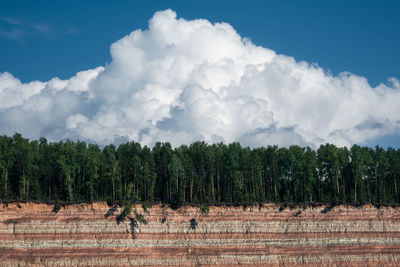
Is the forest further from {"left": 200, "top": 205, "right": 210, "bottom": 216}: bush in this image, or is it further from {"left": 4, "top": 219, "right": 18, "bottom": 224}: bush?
{"left": 4, "top": 219, "right": 18, "bottom": 224}: bush

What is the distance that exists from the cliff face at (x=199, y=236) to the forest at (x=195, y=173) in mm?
3051

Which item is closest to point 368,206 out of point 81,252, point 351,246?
point 351,246

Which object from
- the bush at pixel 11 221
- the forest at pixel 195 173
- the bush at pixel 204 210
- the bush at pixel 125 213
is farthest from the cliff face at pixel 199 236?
the forest at pixel 195 173

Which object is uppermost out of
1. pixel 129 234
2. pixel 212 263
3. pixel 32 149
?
pixel 32 149

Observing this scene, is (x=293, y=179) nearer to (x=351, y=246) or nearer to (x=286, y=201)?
(x=286, y=201)

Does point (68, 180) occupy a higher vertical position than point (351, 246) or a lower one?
higher

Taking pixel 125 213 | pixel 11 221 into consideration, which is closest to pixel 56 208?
pixel 11 221

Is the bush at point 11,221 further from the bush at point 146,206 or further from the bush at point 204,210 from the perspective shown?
the bush at point 204,210

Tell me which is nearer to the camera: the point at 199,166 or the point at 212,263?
the point at 212,263

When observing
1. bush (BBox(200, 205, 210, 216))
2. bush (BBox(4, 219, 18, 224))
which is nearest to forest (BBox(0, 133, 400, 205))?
bush (BBox(200, 205, 210, 216))

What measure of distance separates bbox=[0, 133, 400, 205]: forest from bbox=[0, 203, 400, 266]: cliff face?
3.05 metres

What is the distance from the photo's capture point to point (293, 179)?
8556 centimetres

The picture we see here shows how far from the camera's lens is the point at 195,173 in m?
84.7

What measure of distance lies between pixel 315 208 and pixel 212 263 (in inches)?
779
